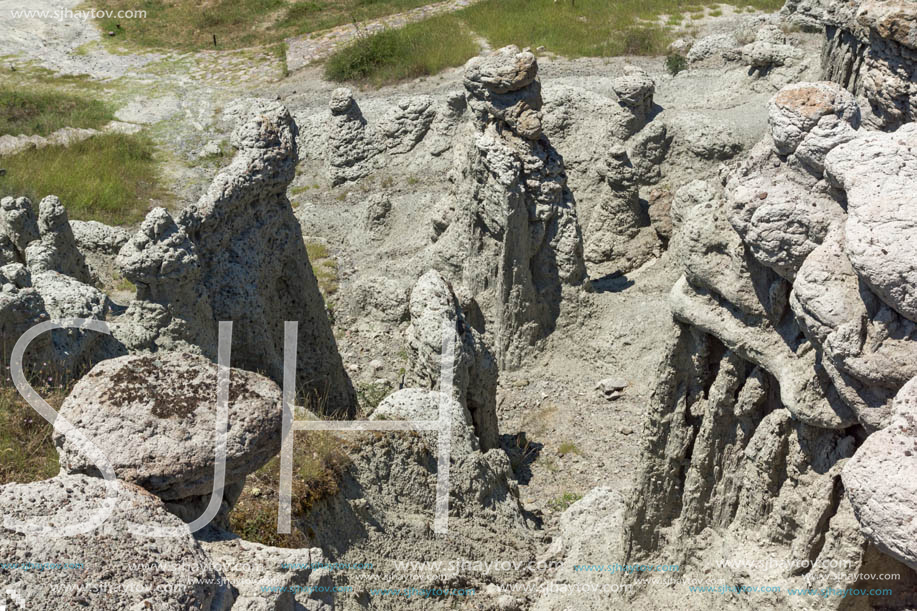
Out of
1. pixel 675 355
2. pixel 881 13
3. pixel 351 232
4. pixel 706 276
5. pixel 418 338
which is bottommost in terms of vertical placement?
pixel 351 232

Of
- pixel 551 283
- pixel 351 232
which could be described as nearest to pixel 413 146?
pixel 351 232

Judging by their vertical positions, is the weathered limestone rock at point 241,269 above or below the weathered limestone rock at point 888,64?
below

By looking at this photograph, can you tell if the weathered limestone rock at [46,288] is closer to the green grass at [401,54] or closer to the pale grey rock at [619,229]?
the pale grey rock at [619,229]

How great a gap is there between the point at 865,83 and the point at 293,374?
246 inches

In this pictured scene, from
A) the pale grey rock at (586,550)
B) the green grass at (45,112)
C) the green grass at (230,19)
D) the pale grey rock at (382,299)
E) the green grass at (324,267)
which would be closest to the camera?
the pale grey rock at (586,550)

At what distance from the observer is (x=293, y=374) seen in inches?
367

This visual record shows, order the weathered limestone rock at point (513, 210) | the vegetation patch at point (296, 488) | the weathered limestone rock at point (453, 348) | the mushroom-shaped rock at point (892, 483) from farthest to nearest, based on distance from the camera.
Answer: the weathered limestone rock at point (513, 210) → the weathered limestone rock at point (453, 348) → the vegetation patch at point (296, 488) → the mushroom-shaped rock at point (892, 483)

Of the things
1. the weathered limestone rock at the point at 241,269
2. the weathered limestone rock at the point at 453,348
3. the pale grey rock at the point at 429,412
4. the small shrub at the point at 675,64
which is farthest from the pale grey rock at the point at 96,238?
the small shrub at the point at 675,64

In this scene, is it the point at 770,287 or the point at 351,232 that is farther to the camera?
the point at 351,232

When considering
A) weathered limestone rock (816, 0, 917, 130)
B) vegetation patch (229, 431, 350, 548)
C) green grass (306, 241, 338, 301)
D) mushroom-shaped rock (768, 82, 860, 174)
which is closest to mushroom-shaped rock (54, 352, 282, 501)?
vegetation patch (229, 431, 350, 548)

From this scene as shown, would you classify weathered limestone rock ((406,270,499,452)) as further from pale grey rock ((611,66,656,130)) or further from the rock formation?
pale grey rock ((611,66,656,130))

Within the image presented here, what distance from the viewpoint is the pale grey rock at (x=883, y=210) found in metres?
3.65

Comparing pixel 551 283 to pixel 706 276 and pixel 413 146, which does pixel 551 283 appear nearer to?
pixel 706 276

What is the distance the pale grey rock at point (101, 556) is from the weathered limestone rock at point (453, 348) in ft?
15.1
